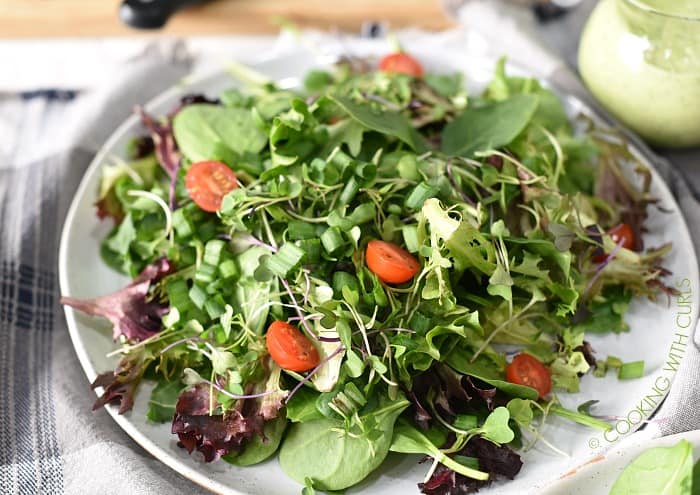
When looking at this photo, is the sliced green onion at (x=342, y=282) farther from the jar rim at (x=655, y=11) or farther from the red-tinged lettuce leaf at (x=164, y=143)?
the jar rim at (x=655, y=11)

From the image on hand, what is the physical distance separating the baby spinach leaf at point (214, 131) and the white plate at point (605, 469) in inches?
42.9

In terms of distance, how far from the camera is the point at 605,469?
4.39ft

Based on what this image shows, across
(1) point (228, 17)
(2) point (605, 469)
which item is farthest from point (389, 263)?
(1) point (228, 17)

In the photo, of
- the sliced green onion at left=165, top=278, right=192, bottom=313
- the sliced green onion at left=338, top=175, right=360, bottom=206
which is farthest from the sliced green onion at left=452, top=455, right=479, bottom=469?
the sliced green onion at left=165, top=278, right=192, bottom=313

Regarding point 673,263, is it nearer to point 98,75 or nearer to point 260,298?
point 260,298

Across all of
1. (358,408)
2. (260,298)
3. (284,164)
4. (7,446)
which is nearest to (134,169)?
(284,164)

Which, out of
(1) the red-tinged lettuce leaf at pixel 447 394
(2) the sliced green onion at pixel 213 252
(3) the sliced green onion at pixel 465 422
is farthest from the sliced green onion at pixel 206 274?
(3) the sliced green onion at pixel 465 422

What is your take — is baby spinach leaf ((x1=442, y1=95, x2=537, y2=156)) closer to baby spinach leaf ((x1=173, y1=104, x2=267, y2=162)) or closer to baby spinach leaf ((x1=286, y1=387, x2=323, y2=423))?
baby spinach leaf ((x1=173, y1=104, x2=267, y2=162))

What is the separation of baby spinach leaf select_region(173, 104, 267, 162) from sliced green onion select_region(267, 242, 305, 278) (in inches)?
16.2

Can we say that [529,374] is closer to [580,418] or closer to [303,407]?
[580,418]

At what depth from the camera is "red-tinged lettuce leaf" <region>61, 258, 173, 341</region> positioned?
1713 millimetres

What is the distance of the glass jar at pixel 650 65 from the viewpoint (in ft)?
6.32

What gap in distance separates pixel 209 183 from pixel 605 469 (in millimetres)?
1071

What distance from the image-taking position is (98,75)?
2633 millimetres
